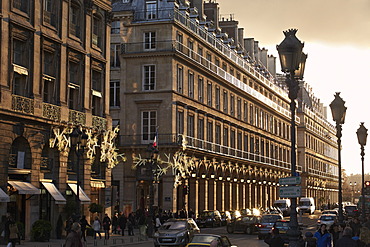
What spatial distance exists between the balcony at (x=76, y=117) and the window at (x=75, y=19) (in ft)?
17.0

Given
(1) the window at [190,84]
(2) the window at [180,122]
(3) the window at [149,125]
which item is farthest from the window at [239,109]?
(3) the window at [149,125]

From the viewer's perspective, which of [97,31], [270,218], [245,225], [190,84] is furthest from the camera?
[190,84]

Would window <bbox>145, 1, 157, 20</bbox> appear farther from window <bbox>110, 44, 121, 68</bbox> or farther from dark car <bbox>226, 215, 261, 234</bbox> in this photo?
dark car <bbox>226, 215, 261, 234</bbox>

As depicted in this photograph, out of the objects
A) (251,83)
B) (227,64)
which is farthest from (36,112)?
(251,83)

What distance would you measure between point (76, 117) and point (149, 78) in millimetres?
21914

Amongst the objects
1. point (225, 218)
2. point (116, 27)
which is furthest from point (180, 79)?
point (225, 218)

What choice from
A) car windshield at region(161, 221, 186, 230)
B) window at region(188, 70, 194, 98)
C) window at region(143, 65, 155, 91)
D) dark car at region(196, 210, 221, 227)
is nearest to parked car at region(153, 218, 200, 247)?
car windshield at region(161, 221, 186, 230)

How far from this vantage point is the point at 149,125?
6444 cm

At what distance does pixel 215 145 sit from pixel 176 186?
12706 mm

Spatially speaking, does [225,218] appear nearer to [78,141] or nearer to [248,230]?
[248,230]

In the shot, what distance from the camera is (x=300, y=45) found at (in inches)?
712

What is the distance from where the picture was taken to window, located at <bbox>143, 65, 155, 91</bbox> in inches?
2564

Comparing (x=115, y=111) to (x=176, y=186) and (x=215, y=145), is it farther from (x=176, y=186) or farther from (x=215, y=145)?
(x=215, y=145)

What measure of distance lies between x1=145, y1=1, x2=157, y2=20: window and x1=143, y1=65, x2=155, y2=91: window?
5.03 m
